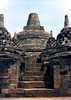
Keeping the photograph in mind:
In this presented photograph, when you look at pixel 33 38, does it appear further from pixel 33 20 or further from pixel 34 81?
pixel 34 81

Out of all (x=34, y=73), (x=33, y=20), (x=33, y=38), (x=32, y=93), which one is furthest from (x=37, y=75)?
(x=33, y=20)

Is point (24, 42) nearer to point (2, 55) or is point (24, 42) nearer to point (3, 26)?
point (3, 26)

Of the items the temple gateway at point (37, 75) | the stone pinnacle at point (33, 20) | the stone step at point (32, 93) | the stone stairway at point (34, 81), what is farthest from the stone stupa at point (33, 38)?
the stone step at point (32, 93)

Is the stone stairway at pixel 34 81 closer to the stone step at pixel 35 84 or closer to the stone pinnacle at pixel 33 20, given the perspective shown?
the stone step at pixel 35 84

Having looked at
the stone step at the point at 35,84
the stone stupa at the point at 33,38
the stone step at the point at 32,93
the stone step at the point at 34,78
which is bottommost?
the stone step at the point at 32,93

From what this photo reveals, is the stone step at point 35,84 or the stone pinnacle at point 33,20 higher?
the stone pinnacle at point 33,20

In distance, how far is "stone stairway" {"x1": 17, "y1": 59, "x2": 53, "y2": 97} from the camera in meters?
8.37

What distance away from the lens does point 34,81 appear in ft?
31.5

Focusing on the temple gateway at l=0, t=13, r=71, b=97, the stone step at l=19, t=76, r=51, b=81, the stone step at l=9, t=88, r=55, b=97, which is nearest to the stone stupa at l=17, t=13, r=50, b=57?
the temple gateway at l=0, t=13, r=71, b=97

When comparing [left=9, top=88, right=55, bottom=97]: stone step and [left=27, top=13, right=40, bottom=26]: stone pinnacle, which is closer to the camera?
[left=9, top=88, right=55, bottom=97]: stone step

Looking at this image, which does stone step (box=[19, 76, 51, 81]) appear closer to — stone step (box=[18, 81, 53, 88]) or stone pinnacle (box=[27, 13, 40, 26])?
stone step (box=[18, 81, 53, 88])

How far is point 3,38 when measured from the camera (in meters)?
12.6

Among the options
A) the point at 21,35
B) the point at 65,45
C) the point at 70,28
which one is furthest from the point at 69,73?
the point at 21,35

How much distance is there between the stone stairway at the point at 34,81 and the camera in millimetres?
8370
